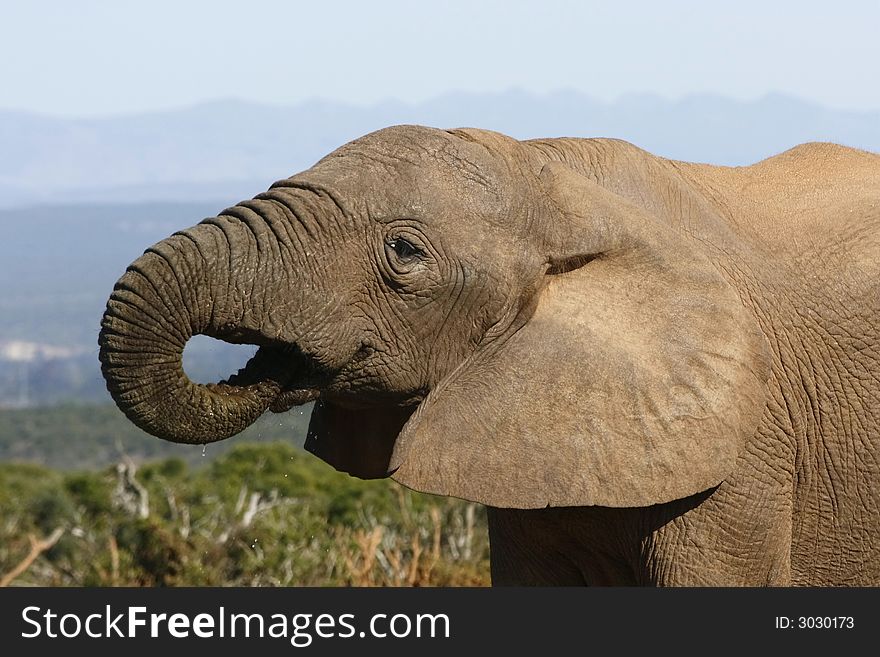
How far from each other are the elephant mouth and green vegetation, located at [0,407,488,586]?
0.55 feet

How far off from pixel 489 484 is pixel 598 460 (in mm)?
282

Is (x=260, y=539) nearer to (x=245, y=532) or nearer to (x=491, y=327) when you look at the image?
(x=245, y=532)

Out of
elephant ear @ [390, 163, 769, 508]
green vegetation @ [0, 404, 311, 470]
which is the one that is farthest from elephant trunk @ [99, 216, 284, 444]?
green vegetation @ [0, 404, 311, 470]

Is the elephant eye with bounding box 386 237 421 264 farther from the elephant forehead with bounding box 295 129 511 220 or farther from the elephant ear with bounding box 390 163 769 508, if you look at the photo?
the elephant ear with bounding box 390 163 769 508

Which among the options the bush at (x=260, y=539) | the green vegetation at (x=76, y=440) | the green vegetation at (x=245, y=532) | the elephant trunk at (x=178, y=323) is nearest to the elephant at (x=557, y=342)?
the elephant trunk at (x=178, y=323)

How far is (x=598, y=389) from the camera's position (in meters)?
3.76

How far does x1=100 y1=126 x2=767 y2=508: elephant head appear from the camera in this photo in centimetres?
355

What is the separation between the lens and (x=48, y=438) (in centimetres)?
8138

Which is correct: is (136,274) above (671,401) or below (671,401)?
above

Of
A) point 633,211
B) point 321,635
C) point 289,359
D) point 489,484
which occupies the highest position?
point 633,211

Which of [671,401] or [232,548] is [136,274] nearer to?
[671,401]

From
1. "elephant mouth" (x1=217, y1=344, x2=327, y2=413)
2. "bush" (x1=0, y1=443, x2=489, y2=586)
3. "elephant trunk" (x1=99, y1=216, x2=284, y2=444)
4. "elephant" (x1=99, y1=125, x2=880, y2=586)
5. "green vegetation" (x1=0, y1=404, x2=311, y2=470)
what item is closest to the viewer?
"elephant trunk" (x1=99, y1=216, x2=284, y2=444)

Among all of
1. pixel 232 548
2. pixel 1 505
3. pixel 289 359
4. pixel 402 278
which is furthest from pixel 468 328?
pixel 1 505

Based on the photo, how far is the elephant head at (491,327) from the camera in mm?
3547
